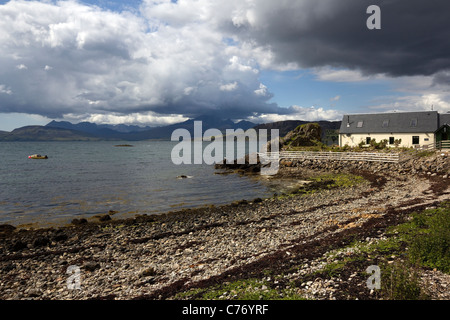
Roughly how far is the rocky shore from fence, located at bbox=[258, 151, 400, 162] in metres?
19.4

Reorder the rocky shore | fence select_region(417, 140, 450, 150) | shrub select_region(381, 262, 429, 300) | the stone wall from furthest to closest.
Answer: fence select_region(417, 140, 450, 150) → the stone wall → the rocky shore → shrub select_region(381, 262, 429, 300)

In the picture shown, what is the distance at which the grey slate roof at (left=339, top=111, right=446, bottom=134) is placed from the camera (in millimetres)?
53219

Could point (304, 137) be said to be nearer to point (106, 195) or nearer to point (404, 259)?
point (106, 195)

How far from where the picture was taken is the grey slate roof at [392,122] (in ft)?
175

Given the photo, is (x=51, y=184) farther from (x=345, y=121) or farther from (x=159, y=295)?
(x=345, y=121)

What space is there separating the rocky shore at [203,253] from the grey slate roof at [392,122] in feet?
113

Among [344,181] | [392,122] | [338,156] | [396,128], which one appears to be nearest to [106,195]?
[344,181]

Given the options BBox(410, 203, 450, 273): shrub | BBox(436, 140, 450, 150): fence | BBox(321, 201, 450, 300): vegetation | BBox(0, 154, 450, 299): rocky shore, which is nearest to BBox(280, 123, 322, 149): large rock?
BBox(436, 140, 450, 150): fence

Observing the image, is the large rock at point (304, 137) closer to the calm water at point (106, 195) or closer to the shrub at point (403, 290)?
the calm water at point (106, 195)

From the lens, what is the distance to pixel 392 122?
57.5 meters

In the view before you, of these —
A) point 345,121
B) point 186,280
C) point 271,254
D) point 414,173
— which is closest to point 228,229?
point 271,254

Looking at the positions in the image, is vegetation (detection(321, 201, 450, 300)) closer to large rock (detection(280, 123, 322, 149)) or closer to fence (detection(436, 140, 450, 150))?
fence (detection(436, 140, 450, 150))

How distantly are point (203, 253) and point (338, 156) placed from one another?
148ft
